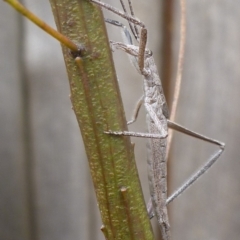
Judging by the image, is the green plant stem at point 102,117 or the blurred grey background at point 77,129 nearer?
the green plant stem at point 102,117

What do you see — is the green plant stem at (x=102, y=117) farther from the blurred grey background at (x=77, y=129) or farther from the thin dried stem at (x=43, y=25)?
the blurred grey background at (x=77, y=129)

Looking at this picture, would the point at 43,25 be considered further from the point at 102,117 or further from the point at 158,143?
the point at 158,143

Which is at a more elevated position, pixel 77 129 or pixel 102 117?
pixel 77 129

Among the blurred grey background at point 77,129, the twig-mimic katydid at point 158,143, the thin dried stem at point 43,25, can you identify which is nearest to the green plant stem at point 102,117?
the thin dried stem at point 43,25

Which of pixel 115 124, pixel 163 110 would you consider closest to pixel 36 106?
pixel 163 110

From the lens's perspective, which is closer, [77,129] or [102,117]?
[102,117]

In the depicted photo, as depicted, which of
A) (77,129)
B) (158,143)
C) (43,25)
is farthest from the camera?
(77,129)

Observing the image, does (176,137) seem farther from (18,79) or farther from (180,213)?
(18,79)

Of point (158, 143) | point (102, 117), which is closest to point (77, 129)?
point (158, 143)
